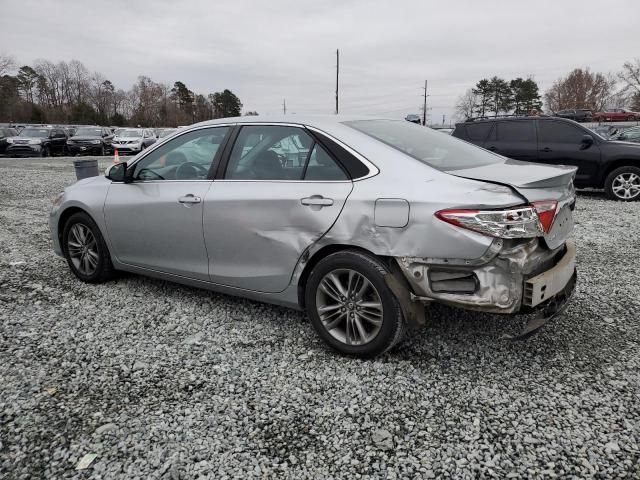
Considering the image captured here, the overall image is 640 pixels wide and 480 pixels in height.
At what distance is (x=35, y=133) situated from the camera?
2620 cm

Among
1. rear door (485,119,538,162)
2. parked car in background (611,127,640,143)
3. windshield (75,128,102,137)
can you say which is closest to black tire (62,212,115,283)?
rear door (485,119,538,162)

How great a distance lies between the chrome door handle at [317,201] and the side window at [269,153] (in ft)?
0.69

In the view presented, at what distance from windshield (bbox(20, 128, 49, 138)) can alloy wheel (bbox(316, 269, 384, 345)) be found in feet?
90.6

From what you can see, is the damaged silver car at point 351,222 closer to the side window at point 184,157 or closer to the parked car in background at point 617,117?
the side window at point 184,157

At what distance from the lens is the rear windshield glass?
315 cm

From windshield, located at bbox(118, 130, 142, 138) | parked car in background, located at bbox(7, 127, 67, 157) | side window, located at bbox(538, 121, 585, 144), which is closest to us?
side window, located at bbox(538, 121, 585, 144)

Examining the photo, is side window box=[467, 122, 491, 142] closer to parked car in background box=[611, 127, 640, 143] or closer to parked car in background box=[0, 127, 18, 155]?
parked car in background box=[611, 127, 640, 143]

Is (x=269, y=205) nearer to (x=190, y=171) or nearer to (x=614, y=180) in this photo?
(x=190, y=171)

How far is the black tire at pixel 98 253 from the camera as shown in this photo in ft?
14.8

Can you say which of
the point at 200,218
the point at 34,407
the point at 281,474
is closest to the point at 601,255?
the point at 200,218

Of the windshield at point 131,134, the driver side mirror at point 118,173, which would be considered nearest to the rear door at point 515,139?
the driver side mirror at point 118,173

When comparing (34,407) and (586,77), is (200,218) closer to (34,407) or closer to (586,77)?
(34,407)

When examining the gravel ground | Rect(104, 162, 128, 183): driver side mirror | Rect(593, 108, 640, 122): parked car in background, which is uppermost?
Rect(593, 108, 640, 122): parked car in background

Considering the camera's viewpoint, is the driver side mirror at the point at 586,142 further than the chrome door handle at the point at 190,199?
Yes
